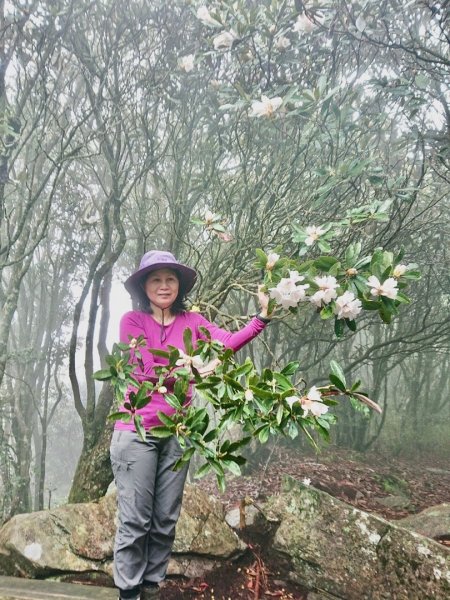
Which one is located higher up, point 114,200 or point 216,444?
point 114,200

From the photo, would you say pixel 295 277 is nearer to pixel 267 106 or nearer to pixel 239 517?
pixel 267 106

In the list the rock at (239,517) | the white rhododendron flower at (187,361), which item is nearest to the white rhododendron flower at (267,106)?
the white rhododendron flower at (187,361)

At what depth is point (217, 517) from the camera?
3311 millimetres

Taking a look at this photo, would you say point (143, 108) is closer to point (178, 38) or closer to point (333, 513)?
point (178, 38)

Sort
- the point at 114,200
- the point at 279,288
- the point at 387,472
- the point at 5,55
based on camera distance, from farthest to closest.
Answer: the point at 387,472
the point at 114,200
the point at 5,55
the point at 279,288

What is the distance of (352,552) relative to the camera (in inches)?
112

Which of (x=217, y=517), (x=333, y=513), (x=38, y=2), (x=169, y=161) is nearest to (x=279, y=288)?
(x=333, y=513)

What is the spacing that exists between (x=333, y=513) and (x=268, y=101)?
10.5ft

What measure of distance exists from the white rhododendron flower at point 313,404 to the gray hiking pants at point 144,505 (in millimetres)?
1018

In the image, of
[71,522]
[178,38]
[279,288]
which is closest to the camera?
[279,288]

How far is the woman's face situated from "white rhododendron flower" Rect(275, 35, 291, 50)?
2822 mm

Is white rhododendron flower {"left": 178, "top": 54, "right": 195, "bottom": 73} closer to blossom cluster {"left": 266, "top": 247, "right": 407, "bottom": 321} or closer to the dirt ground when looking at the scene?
blossom cluster {"left": 266, "top": 247, "right": 407, "bottom": 321}

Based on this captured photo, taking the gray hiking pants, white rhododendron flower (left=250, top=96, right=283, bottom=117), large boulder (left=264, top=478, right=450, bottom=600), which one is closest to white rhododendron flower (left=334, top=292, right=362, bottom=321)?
the gray hiking pants

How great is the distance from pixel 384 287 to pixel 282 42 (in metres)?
3.22
